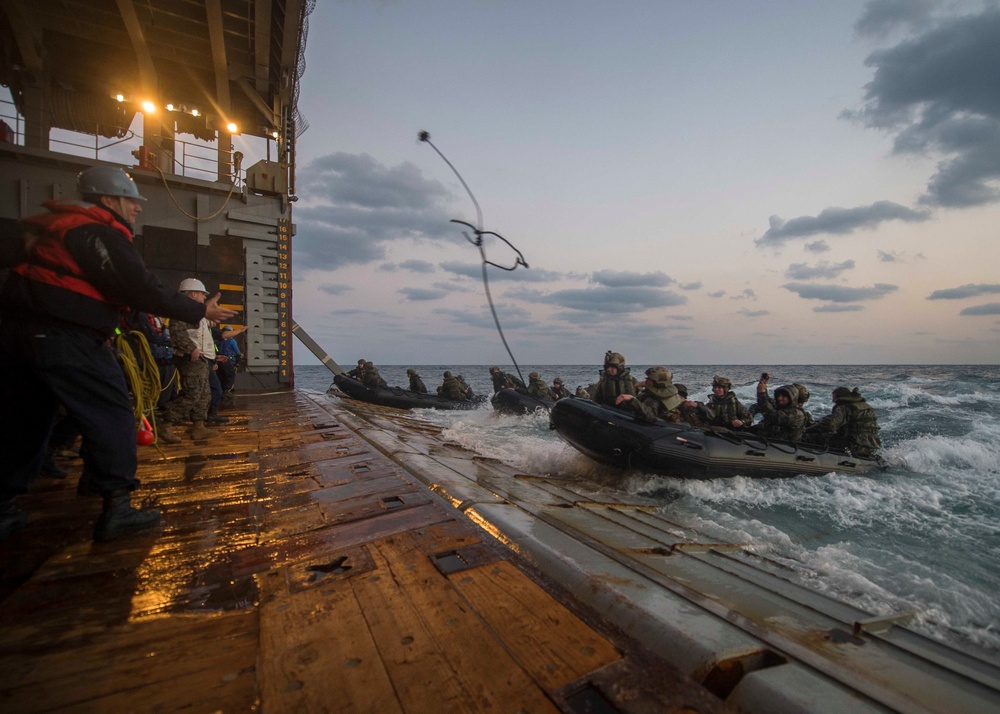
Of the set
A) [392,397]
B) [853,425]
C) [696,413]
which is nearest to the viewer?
[853,425]

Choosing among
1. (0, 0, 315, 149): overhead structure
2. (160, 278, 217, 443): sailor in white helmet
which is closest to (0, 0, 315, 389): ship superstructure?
(0, 0, 315, 149): overhead structure

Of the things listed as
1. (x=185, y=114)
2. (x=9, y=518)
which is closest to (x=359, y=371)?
(x=185, y=114)

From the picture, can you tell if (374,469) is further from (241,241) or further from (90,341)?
(241,241)

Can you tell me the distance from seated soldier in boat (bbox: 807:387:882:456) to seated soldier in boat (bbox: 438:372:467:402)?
12178 mm

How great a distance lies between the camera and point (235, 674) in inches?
49.9

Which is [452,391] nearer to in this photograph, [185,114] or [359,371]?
[359,371]

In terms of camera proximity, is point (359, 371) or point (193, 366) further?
point (359, 371)

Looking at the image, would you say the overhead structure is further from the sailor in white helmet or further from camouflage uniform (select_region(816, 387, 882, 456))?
camouflage uniform (select_region(816, 387, 882, 456))

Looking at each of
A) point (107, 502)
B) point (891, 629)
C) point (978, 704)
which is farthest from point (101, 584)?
point (891, 629)

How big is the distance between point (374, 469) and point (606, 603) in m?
2.69

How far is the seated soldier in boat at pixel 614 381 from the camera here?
845 centimetres

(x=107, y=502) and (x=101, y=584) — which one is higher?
(x=107, y=502)

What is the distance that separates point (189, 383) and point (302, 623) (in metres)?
4.95

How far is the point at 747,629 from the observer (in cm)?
160
